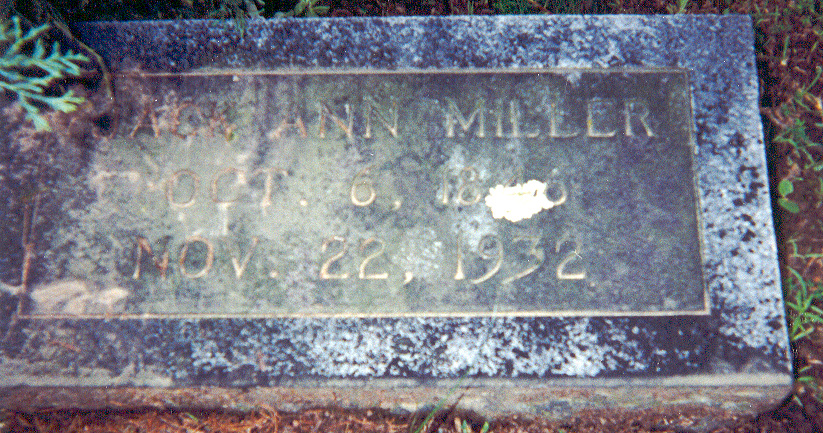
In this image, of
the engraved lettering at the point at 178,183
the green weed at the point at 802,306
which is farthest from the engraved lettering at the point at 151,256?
the green weed at the point at 802,306

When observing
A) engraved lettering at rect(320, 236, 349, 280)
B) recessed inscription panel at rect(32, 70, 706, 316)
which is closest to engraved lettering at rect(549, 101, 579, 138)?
recessed inscription panel at rect(32, 70, 706, 316)

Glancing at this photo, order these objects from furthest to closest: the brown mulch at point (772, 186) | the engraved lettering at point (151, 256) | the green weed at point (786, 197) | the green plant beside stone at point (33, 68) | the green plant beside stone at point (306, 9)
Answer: the green plant beside stone at point (306, 9) → the green weed at point (786, 197) → the brown mulch at point (772, 186) → the engraved lettering at point (151, 256) → the green plant beside stone at point (33, 68)

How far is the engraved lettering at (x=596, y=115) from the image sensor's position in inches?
64.9

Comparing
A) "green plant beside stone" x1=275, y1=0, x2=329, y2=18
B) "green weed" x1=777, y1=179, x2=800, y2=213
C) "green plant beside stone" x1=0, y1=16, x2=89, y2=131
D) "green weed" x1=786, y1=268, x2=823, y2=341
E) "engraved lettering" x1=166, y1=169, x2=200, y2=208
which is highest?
"green plant beside stone" x1=275, y1=0, x2=329, y2=18

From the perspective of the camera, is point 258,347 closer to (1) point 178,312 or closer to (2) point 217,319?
(2) point 217,319

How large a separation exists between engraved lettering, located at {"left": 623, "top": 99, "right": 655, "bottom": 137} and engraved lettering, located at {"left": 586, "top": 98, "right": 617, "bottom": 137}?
0.18 ft

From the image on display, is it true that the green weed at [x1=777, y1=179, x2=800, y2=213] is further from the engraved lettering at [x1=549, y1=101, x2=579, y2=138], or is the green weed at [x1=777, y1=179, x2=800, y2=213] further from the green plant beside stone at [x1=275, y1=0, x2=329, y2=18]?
→ the green plant beside stone at [x1=275, y1=0, x2=329, y2=18]

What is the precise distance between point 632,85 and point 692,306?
32.7 inches

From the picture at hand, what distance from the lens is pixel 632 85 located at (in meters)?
1.67

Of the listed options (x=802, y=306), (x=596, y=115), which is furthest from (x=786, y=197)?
(x=596, y=115)

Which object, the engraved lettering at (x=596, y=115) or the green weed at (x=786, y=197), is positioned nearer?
the engraved lettering at (x=596, y=115)

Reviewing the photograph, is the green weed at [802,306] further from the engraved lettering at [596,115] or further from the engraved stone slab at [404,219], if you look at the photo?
the engraved lettering at [596,115]

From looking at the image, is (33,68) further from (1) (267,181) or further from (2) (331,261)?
(2) (331,261)

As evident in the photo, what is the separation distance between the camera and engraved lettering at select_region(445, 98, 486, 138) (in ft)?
5.45
